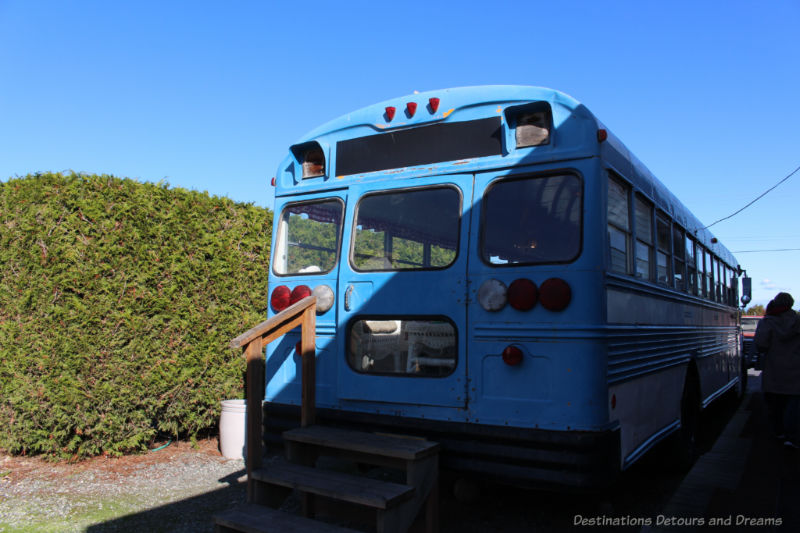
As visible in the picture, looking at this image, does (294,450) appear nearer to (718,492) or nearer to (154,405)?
(154,405)

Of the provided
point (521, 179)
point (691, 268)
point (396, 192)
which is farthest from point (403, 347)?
point (691, 268)

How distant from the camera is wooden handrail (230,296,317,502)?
131 inches

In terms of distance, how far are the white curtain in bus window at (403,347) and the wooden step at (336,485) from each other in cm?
73

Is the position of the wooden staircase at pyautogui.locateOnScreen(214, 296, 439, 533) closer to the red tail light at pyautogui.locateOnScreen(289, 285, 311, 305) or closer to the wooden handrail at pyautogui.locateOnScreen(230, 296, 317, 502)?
the wooden handrail at pyautogui.locateOnScreen(230, 296, 317, 502)

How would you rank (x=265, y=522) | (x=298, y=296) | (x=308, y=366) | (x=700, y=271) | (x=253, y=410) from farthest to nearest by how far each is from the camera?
(x=700, y=271) < (x=298, y=296) < (x=308, y=366) < (x=253, y=410) < (x=265, y=522)

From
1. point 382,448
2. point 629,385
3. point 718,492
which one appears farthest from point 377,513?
point 718,492

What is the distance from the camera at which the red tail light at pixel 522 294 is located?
3207mm

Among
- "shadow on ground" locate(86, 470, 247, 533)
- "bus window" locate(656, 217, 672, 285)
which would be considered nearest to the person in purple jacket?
"bus window" locate(656, 217, 672, 285)

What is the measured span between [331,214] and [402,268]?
0.73 m

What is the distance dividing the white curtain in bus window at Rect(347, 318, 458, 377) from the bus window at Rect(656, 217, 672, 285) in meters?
1.86

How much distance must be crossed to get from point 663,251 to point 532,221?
1802 mm

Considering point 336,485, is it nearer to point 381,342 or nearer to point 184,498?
point 381,342

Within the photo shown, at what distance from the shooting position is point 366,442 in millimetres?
3283

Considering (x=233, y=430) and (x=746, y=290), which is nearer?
(x=233, y=430)
